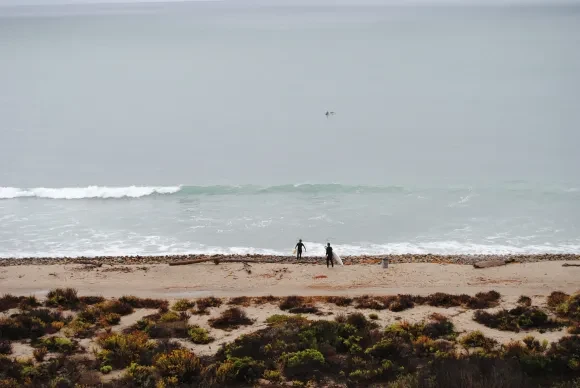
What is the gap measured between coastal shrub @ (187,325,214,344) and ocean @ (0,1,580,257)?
16.6 meters

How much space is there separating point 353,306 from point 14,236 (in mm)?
25420

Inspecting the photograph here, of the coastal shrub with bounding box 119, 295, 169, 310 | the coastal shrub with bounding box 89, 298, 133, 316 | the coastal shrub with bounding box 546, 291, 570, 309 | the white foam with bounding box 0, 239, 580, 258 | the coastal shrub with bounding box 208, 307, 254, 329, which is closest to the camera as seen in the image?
the coastal shrub with bounding box 208, 307, 254, 329

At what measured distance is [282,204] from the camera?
45.4 meters

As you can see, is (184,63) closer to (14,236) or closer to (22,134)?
(22,134)

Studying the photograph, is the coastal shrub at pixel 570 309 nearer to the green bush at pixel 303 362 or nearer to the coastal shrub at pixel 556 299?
the coastal shrub at pixel 556 299

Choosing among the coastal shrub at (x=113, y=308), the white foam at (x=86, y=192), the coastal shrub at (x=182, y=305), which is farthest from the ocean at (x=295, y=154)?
the coastal shrub at (x=113, y=308)

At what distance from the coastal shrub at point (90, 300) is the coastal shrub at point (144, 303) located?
2.75 ft

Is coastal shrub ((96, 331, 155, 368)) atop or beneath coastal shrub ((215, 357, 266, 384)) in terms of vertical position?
atop

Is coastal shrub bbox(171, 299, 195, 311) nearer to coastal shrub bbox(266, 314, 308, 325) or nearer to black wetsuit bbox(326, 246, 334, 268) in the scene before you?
coastal shrub bbox(266, 314, 308, 325)

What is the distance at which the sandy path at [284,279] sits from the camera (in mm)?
25141

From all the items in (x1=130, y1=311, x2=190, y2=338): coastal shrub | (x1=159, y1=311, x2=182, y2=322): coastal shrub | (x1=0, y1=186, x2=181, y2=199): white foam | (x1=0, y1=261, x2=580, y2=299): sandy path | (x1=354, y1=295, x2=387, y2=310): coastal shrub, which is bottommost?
(x1=130, y1=311, x2=190, y2=338): coastal shrub

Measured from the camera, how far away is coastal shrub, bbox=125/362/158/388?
15.3 metres

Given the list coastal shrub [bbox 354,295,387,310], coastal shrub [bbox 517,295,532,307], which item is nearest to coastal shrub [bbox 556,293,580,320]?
coastal shrub [bbox 517,295,532,307]

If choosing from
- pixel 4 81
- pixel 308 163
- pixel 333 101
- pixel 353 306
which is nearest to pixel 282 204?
pixel 308 163
